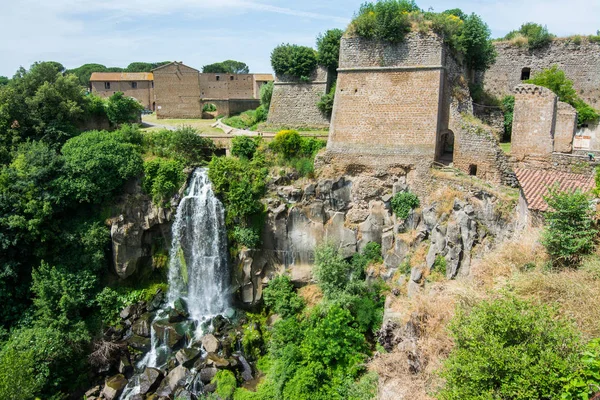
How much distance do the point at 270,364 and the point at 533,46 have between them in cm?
1927

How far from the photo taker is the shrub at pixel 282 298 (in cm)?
1631

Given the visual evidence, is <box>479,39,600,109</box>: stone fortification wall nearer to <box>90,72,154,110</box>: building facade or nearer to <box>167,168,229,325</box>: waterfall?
<box>167,168,229,325</box>: waterfall

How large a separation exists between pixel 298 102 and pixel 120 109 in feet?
30.3

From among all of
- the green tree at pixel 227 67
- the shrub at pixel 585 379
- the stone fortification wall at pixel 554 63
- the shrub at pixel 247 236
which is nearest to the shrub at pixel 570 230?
the shrub at pixel 585 379

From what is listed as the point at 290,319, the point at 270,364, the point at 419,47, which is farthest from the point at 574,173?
the point at 270,364

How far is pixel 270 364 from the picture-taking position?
585 inches

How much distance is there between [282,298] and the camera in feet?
54.2

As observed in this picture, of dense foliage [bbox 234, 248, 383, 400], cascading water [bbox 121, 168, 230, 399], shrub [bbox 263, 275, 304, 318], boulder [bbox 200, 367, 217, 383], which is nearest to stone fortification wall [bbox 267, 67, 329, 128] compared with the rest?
cascading water [bbox 121, 168, 230, 399]

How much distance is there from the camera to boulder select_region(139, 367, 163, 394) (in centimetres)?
1432

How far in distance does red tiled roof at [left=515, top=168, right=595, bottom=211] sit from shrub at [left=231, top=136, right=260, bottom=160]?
1045cm

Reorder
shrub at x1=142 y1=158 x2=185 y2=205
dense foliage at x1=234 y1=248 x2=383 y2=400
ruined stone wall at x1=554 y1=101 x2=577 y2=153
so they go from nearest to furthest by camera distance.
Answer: dense foliage at x1=234 y1=248 x2=383 y2=400 → ruined stone wall at x1=554 y1=101 x2=577 y2=153 → shrub at x1=142 y1=158 x2=185 y2=205

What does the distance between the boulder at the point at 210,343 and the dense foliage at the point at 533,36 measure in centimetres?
1987

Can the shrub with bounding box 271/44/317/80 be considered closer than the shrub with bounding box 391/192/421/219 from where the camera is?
No

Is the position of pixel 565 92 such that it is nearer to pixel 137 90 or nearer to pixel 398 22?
pixel 398 22
